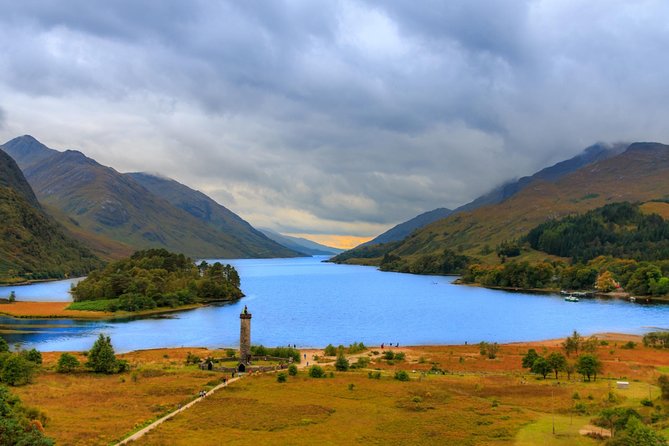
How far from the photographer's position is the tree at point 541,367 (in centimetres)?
9075

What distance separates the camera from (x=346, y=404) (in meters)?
71.6

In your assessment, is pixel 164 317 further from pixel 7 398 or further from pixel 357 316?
pixel 7 398

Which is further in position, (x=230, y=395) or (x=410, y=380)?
(x=410, y=380)

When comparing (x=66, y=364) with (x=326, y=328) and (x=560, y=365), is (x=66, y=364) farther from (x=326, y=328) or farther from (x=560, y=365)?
(x=326, y=328)

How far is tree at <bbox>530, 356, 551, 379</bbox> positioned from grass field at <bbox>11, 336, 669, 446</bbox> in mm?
1727

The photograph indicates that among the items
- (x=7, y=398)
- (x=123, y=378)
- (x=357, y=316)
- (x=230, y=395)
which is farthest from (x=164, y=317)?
(x=7, y=398)

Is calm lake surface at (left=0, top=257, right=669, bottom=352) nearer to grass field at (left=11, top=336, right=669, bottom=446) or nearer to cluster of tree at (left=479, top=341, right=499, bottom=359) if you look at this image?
cluster of tree at (left=479, top=341, right=499, bottom=359)

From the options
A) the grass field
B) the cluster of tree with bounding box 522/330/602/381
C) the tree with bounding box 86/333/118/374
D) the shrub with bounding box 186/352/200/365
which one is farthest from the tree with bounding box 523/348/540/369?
the tree with bounding box 86/333/118/374

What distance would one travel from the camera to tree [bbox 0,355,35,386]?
81.0m

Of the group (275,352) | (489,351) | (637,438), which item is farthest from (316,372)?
(637,438)

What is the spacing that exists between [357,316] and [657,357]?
327ft

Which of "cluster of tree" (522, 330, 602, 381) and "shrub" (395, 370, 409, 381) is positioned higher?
"cluster of tree" (522, 330, 602, 381)

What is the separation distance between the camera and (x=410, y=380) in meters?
87.6

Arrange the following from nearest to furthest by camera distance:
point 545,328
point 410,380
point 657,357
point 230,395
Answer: point 230,395
point 410,380
point 657,357
point 545,328
